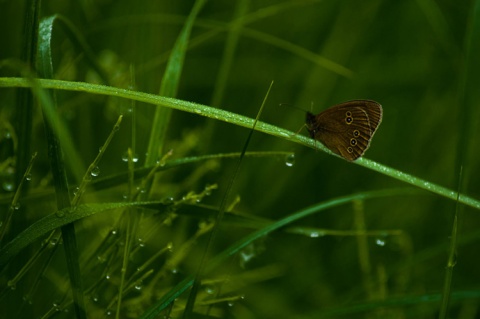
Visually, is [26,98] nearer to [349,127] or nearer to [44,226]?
[44,226]

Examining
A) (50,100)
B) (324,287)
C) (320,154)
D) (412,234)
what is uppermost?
(320,154)

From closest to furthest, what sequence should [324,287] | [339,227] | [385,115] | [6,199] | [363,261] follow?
[6,199] < [363,261] < [324,287] < [339,227] < [385,115]

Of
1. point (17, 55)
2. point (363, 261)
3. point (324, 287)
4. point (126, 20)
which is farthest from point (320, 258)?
point (17, 55)

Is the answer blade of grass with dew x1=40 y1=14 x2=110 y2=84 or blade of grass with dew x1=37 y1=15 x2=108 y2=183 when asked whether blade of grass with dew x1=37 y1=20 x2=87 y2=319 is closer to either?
blade of grass with dew x1=37 y1=15 x2=108 y2=183

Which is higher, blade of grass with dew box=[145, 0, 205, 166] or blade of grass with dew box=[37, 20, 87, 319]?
blade of grass with dew box=[145, 0, 205, 166]

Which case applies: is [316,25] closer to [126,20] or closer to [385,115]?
[385,115]

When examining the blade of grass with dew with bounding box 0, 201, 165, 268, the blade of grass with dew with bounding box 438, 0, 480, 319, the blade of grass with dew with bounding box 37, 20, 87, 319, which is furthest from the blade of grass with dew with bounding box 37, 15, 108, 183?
the blade of grass with dew with bounding box 438, 0, 480, 319

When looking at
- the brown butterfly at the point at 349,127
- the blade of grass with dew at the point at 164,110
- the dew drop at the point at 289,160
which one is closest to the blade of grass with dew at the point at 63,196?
the blade of grass with dew at the point at 164,110
